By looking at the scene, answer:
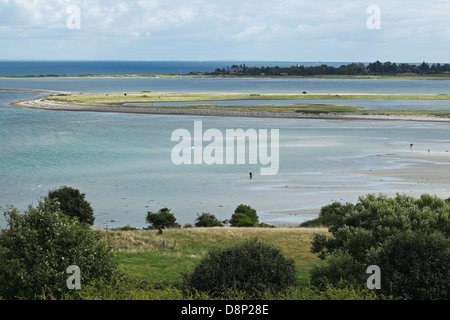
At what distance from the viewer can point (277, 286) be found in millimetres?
13828

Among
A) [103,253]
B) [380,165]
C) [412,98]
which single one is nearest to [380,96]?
[412,98]

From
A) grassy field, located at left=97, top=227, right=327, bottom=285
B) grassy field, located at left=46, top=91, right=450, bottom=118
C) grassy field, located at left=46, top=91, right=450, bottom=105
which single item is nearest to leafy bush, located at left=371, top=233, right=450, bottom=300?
grassy field, located at left=97, top=227, right=327, bottom=285

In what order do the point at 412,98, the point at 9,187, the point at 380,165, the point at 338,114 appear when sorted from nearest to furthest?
the point at 9,187, the point at 380,165, the point at 338,114, the point at 412,98

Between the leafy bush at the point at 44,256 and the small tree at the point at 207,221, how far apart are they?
1705 cm

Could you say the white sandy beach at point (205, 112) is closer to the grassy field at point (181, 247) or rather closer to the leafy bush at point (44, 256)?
the grassy field at point (181, 247)

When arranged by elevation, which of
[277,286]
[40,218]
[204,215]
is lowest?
[204,215]

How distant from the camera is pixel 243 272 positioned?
13820mm

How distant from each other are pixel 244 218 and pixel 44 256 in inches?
750

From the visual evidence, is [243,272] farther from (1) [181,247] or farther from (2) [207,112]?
(2) [207,112]

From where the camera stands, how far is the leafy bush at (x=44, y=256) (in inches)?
525

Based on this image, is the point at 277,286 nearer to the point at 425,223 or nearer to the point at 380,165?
the point at 425,223

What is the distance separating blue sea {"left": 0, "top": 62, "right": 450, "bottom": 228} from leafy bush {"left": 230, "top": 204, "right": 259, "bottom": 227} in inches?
50.9
